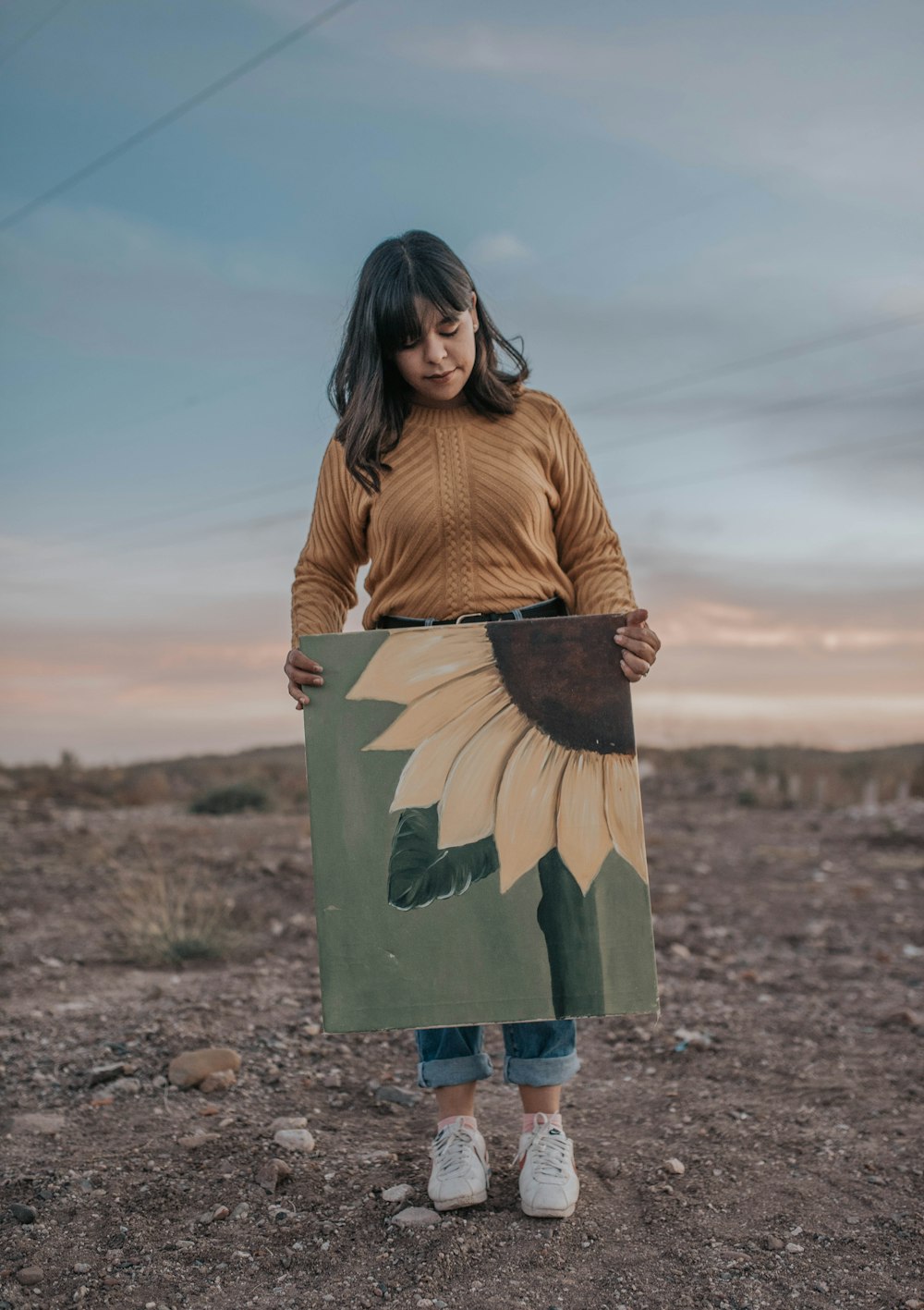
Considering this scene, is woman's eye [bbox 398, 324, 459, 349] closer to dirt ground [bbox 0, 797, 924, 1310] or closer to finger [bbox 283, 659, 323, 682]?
finger [bbox 283, 659, 323, 682]

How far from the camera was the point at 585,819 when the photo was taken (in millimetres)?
2354

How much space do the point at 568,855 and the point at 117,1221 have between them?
146 cm

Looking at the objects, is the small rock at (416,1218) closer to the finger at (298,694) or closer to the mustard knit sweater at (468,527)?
the finger at (298,694)

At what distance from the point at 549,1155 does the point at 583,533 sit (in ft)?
4.91

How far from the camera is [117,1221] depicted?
104 inches

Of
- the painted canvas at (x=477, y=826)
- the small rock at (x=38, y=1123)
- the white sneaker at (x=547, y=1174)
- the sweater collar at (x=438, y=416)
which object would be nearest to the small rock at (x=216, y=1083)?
the small rock at (x=38, y=1123)

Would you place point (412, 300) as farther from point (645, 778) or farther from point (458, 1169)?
point (645, 778)

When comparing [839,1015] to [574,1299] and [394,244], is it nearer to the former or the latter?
[574,1299]

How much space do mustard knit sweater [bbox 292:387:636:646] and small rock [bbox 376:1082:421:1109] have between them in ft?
5.60

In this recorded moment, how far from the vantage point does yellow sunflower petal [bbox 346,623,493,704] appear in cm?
236

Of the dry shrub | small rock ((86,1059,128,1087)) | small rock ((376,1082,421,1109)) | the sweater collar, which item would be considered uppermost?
the sweater collar

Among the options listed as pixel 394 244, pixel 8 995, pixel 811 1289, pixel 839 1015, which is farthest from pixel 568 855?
pixel 8 995

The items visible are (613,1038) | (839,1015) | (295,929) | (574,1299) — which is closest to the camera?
(574,1299)

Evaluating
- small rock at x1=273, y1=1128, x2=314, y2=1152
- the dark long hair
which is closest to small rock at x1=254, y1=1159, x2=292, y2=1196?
small rock at x1=273, y1=1128, x2=314, y2=1152
